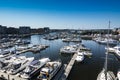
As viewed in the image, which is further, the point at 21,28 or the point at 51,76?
the point at 21,28

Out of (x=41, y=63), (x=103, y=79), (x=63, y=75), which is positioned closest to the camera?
(x=103, y=79)

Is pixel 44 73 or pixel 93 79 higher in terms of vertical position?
pixel 44 73

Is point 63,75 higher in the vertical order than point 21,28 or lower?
lower

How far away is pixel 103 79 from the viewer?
62.8 ft

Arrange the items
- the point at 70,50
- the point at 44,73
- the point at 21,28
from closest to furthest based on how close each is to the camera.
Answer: the point at 44,73 → the point at 70,50 → the point at 21,28

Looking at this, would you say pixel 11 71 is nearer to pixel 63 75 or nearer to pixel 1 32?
pixel 63 75

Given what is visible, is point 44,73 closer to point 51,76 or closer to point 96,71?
point 51,76

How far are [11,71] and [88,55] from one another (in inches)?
865

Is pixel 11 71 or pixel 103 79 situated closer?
pixel 103 79

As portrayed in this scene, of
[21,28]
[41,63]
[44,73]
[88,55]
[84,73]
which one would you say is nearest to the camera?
[44,73]

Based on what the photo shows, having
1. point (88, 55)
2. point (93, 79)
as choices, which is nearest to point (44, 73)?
point (93, 79)

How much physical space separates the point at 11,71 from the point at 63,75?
8.65m

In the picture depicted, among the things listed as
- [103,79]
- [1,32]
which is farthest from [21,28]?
[103,79]

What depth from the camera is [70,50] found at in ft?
140
